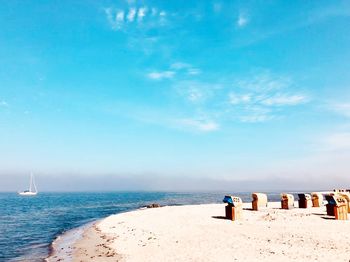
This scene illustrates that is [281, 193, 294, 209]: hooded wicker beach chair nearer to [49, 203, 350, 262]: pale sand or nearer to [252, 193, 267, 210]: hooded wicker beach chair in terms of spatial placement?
[252, 193, 267, 210]: hooded wicker beach chair

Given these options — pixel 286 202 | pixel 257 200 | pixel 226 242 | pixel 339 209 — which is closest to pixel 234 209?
pixel 339 209

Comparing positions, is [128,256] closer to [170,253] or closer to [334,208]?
[170,253]

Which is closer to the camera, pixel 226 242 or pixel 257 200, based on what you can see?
pixel 226 242

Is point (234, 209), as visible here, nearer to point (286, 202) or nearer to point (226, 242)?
Result: point (226, 242)

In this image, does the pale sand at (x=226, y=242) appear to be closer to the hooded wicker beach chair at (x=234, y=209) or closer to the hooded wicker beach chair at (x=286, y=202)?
the hooded wicker beach chair at (x=234, y=209)

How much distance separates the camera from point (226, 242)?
822 inches

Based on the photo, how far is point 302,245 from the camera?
64.2 ft

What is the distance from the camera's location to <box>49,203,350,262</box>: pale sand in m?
17.5

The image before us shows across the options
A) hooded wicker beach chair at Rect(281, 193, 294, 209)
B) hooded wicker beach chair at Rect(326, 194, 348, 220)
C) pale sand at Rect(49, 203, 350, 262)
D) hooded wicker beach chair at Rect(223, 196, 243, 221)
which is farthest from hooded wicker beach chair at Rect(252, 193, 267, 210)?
pale sand at Rect(49, 203, 350, 262)

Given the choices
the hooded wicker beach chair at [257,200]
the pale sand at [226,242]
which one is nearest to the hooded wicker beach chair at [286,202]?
the hooded wicker beach chair at [257,200]

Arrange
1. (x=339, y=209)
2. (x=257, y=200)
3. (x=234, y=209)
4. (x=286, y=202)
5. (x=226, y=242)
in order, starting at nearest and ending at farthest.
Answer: (x=226, y=242)
(x=339, y=209)
(x=234, y=209)
(x=257, y=200)
(x=286, y=202)

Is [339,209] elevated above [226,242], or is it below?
above

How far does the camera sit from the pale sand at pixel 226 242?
690 inches

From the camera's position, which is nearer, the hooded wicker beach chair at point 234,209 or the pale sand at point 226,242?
the pale sand at point 226,242
